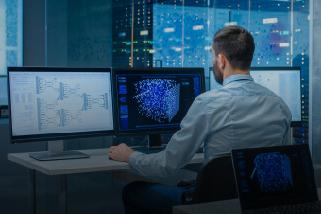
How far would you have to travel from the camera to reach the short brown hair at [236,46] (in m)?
2.33

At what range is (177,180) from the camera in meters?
2.86

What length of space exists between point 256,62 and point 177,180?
248cm

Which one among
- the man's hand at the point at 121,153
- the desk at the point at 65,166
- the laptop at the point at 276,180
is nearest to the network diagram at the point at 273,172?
the laptop at the point at 276,180

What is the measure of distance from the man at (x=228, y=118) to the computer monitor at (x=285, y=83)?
4.48ft

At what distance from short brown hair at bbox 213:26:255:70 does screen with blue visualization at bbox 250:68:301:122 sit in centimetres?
142

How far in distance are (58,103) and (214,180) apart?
1.24 metres

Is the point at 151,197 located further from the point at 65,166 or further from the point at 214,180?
the point at 214,180

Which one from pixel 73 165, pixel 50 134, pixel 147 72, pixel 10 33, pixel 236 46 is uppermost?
pixel 10 33

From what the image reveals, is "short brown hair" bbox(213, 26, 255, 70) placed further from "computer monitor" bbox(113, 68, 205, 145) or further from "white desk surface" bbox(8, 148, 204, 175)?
"computer monitor" bbox(113, 68, 205, 145)

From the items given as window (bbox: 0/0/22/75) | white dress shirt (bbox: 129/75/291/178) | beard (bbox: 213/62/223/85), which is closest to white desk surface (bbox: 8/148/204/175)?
white dress shirt (bbox: 129/75/291/178)

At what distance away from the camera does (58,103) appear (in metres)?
2.98

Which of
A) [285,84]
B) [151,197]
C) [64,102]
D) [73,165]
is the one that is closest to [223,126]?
[151,197]

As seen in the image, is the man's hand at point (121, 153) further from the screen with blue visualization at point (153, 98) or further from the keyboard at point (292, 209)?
the keyboard at point (292, 209)

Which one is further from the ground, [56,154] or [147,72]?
[147,72]
